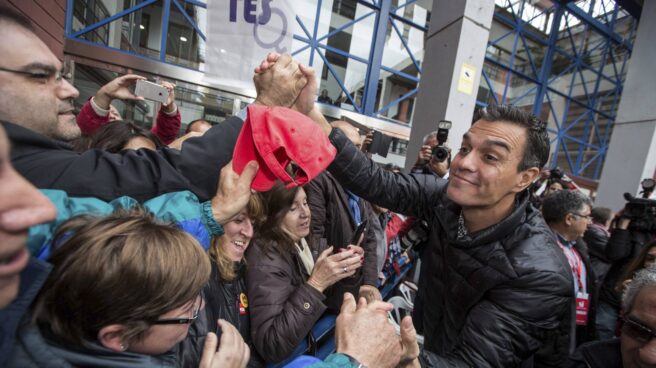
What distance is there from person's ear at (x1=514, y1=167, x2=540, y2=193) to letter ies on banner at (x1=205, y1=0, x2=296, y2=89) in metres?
1.34

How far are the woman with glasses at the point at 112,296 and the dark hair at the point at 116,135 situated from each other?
1.18m

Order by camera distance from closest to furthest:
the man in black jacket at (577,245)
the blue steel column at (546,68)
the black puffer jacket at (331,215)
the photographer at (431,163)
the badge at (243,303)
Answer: the badge at (243,303)
the black puffer jacket at (331,215)
the man in black jacket at (577,245)
the photographer at (431,163)
the blue steel column at (546,68)

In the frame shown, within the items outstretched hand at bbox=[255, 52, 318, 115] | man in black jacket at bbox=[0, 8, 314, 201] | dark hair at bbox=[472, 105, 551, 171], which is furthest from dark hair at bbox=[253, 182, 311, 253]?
dark hair at bbox=[472, 105, 551, 171]

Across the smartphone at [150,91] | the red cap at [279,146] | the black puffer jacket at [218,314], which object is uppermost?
the smartphone at [150,91]

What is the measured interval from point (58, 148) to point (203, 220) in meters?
0.46

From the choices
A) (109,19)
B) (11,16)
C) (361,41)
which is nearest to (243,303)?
(11,16)

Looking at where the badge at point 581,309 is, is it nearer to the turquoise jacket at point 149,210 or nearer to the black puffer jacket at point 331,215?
the black puffer jacket at point 331,215

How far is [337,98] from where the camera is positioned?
7.86 metres

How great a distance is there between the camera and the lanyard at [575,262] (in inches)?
98.2

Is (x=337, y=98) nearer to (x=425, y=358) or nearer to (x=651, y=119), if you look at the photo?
(x=651, y=119)

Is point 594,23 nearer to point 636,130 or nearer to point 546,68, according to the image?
point 546,68

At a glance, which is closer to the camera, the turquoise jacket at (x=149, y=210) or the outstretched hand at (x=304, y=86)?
the turquoise jacket at (x=149, y=210)

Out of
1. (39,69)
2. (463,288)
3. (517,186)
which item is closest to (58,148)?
(39,69)

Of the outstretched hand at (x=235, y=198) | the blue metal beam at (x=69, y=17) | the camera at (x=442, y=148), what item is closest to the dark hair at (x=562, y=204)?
the camera at (x=442, y=148)
